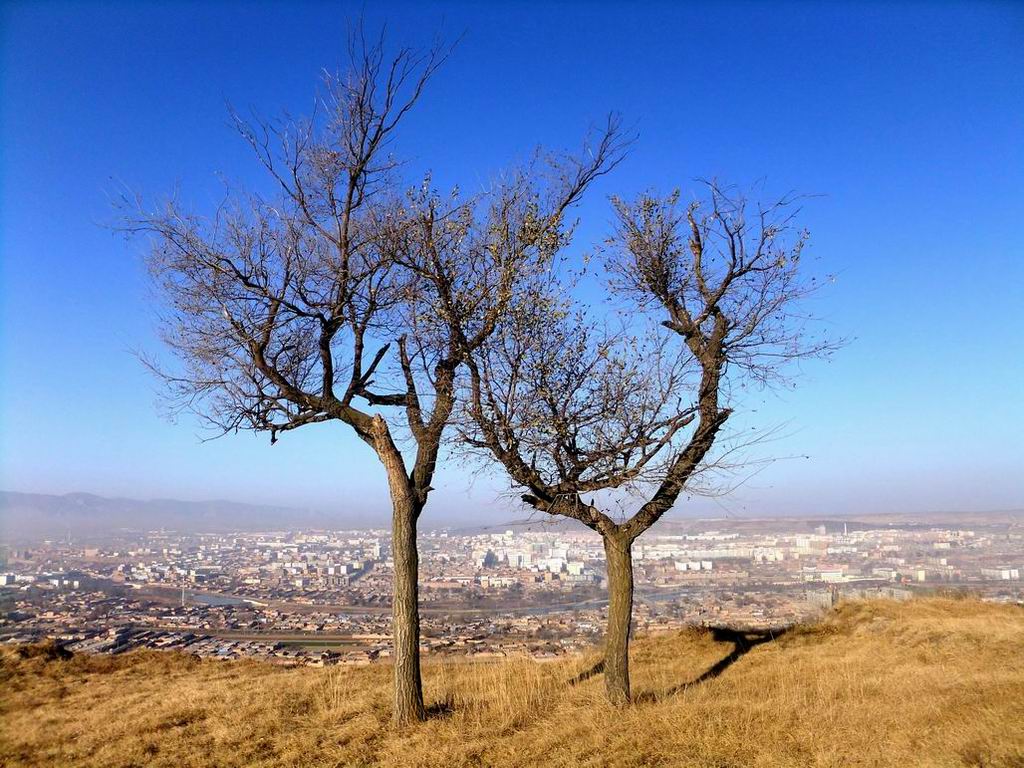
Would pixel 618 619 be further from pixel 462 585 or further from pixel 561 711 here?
pixel 462 585

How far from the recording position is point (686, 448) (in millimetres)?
9430

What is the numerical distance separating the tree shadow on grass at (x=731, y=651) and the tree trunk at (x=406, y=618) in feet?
10.0

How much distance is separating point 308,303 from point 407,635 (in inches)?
180

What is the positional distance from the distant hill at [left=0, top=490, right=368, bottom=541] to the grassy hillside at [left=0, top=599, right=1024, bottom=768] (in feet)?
50.4

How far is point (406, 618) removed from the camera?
343 inches

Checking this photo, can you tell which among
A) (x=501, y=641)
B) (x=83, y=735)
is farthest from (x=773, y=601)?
(x=83, y=735)

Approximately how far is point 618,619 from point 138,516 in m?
56.7

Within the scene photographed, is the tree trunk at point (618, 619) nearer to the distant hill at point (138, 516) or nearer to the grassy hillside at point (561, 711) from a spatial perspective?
the grassy hillside at point (561, 711)

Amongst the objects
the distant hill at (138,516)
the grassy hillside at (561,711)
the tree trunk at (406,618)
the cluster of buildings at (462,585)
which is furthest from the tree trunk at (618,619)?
the distant hill at (138,516)

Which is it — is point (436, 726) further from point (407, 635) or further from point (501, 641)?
point (501, 641)

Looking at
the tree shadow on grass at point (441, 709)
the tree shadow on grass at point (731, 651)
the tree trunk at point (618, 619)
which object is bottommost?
the tree shadow on grass at point (731, 651)

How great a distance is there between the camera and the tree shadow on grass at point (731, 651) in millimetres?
9814

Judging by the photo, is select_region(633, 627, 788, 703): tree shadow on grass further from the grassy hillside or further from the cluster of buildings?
the cluster of buildings

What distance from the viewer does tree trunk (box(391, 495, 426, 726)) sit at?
27.9 ft
